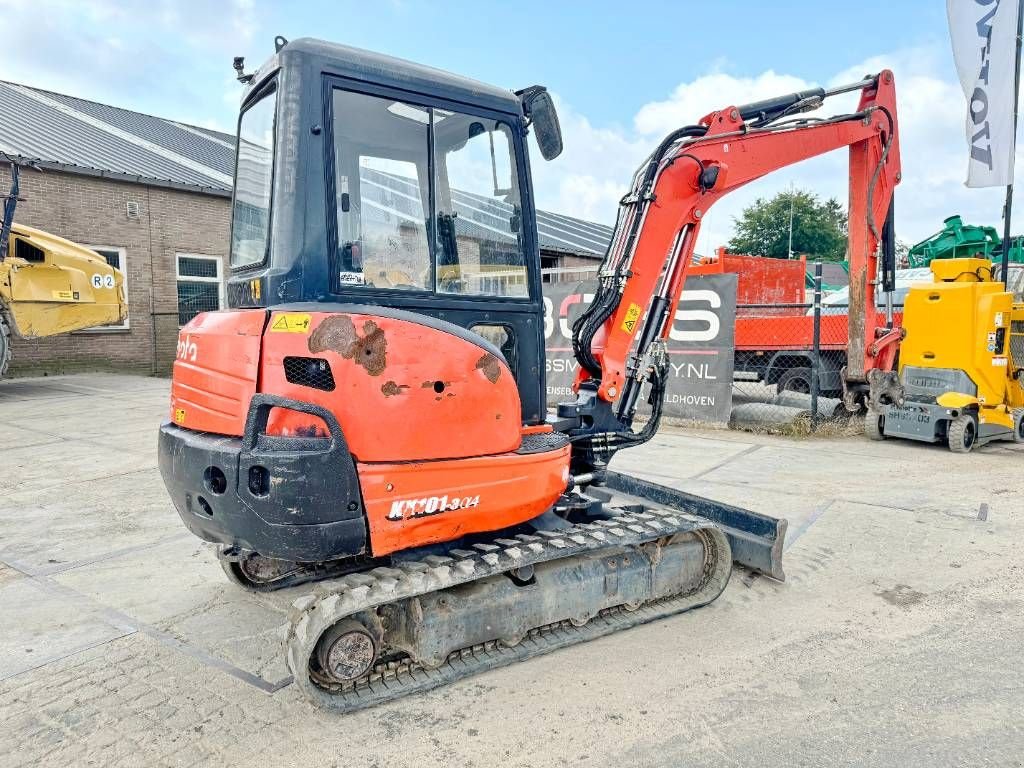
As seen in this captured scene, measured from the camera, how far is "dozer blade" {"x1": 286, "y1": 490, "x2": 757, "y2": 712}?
2969 millimetres

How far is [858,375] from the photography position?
5.43 m

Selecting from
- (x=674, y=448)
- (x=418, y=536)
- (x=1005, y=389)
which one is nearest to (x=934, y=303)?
(x=1005, y=389)

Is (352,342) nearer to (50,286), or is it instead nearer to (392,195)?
(392,195)

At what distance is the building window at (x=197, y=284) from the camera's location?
17391 mm

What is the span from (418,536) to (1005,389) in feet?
27.3

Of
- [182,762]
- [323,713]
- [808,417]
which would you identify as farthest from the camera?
[808,417]

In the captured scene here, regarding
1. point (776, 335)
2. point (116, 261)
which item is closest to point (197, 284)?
point (116, 261)

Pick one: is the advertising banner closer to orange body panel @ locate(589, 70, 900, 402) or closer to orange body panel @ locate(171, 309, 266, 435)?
orange body panel @ locate(589, 70, 900, 402)

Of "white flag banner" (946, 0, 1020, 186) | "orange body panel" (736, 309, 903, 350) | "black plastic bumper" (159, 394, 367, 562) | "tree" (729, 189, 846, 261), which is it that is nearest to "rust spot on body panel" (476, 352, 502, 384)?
"black plastic bumper" (159, 394, 367, 562)

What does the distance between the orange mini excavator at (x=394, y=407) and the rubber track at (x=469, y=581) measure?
0.01 meters

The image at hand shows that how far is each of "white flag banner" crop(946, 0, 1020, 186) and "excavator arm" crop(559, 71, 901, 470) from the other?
664 centimetres

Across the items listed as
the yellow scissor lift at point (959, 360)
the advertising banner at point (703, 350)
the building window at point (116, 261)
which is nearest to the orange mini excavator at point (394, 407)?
the yellow scissor lift at point (959, 360)

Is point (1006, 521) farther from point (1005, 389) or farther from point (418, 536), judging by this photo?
point (418, 536)

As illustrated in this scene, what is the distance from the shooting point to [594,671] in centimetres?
Answer: 330
